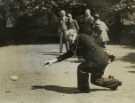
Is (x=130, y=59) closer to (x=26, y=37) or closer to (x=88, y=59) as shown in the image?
(x=88, y=59)

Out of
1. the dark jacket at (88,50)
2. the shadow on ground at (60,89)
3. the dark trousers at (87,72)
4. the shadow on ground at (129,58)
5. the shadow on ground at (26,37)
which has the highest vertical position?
the dark jacket at (88,50)

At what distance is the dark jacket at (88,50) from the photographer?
11883 millimetres

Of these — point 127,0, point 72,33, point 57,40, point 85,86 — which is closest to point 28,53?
point 72,33

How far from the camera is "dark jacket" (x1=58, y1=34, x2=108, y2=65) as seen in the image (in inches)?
468

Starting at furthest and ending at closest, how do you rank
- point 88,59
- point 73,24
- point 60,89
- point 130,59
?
point 73,24 → point 130,59 → point 60,89 → point 88,59

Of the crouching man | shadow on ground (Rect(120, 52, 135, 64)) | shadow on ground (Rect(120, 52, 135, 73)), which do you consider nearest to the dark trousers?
the crouching man

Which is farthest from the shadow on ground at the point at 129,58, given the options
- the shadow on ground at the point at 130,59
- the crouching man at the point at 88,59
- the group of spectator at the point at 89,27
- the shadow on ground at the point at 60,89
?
the crouching man at the point at 88,59

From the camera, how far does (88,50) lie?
11930 millimetres

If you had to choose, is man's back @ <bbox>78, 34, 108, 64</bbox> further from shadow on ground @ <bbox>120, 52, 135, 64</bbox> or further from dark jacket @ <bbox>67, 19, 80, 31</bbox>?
dark jacket @ <bbox>67, 19, 80, 31</bbox>

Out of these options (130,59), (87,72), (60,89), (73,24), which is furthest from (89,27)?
(73,24)

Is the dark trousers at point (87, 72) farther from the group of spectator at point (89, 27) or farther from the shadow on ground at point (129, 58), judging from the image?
the shadow on ground at point (129, 58)

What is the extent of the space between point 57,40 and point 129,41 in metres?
3.89

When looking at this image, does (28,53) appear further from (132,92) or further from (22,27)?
(132,92)

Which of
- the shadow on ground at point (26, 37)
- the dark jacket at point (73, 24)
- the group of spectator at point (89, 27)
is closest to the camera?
the group of spectator at point (89, 27)
